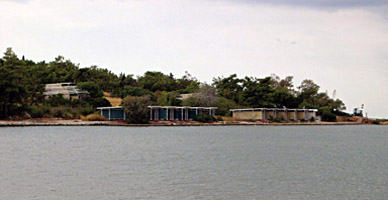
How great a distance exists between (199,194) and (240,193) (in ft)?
5.77

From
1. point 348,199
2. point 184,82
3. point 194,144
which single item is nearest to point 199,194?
point 348,199

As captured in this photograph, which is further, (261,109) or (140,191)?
(261,109)

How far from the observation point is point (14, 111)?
67.6m

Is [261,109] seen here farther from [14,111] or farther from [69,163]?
[69,163]

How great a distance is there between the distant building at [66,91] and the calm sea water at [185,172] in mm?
50477

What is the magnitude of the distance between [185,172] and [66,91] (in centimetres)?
6990

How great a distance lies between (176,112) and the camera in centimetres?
8212

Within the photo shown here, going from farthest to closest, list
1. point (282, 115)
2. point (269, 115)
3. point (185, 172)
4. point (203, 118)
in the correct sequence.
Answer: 1. point (282, 115)
2. point (269, 115)
3. point (203, 118)
4. point (185, 172)

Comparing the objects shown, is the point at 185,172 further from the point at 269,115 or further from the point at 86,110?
the point at 269,115

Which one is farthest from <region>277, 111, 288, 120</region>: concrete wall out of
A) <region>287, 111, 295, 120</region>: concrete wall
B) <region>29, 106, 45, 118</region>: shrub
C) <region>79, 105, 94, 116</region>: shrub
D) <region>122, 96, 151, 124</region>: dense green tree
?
<region>29, 106, 45, 118</region>: shrub

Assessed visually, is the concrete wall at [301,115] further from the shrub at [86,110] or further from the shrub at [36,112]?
the shrub at [36,112]

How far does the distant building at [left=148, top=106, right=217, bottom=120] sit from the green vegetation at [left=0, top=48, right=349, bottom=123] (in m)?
2.86

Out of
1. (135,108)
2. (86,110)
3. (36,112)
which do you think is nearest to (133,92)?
(86,110)

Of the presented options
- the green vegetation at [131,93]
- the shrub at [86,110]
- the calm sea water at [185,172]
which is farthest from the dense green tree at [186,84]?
the calm sea water at [185,172]
